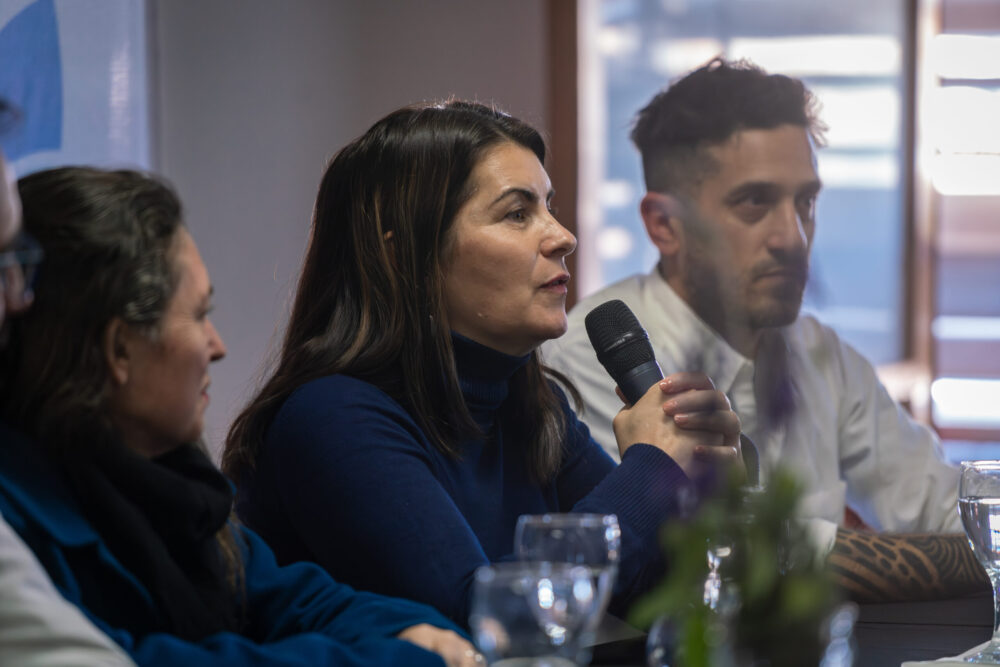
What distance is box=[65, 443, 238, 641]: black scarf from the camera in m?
0.97

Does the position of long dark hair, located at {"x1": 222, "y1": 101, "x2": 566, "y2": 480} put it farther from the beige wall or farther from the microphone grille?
the beige wall

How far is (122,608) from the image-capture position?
3.25 feet

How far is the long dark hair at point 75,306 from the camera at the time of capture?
37.4 inches

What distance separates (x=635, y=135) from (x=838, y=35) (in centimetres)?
207

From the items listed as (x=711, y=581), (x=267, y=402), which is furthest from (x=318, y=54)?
(x=711, y=581)

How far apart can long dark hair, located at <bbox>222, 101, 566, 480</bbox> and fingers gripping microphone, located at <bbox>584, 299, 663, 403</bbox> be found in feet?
0.62

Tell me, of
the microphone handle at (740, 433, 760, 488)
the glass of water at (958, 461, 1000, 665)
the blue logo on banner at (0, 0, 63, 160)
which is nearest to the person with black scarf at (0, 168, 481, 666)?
the glass of water at (958, 461, 1000, 665)

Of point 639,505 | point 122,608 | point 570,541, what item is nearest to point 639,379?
point 639,505

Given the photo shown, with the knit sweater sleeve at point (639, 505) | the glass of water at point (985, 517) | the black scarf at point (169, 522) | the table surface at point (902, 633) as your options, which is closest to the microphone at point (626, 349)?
the knit sweater sleeve at point (639, 505)

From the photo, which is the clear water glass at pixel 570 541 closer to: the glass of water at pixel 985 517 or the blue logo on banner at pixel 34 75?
the glass of water at pixel 985 517

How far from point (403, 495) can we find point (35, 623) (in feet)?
1.75

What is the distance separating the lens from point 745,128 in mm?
2354

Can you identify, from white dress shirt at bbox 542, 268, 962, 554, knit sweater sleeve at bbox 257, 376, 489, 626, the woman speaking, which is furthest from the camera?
white dress shirt at bbox 542, 268, 962, 554

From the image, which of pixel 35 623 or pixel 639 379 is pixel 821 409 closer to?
pixel 639 379
